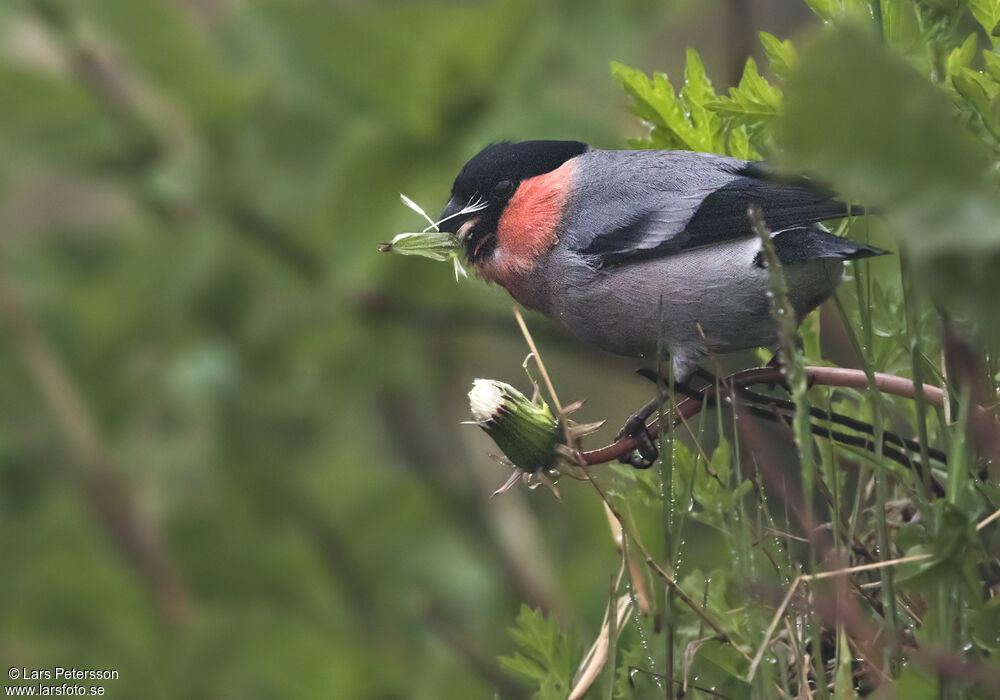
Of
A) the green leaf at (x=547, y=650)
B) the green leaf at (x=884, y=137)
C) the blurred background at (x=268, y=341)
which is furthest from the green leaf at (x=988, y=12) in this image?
the blurred background at (x=268, y=341)

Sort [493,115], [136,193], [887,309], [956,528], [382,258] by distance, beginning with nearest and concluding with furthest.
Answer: [956,528], [887,309], [493,115], [382,258], [136,193]

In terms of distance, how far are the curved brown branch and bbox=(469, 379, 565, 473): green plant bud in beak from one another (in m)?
0.02

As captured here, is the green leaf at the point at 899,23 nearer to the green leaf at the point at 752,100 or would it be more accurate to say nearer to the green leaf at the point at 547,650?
the green leaf at the point at 752,100

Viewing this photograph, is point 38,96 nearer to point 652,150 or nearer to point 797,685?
point 652,150

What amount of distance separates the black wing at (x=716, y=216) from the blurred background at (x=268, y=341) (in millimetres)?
492

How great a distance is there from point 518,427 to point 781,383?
7.7 inches

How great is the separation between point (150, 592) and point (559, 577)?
713 mm

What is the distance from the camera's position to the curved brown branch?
0.66 m

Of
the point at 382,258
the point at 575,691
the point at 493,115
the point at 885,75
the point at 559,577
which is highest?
the point at 885,75

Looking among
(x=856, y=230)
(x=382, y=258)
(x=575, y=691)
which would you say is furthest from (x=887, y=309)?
(x=382, y=258)

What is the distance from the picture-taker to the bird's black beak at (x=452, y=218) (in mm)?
907

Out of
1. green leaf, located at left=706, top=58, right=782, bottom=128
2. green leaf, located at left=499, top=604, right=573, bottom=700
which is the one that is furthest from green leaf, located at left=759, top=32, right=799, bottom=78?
green leaf, located at left=499, top=604, right=573, bottom=700

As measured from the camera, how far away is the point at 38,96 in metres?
1.70

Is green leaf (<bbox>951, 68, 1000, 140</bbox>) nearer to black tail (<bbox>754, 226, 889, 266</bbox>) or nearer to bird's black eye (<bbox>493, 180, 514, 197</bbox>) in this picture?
black tail (<bbox>754, 226, 889, 266</bbox>)
